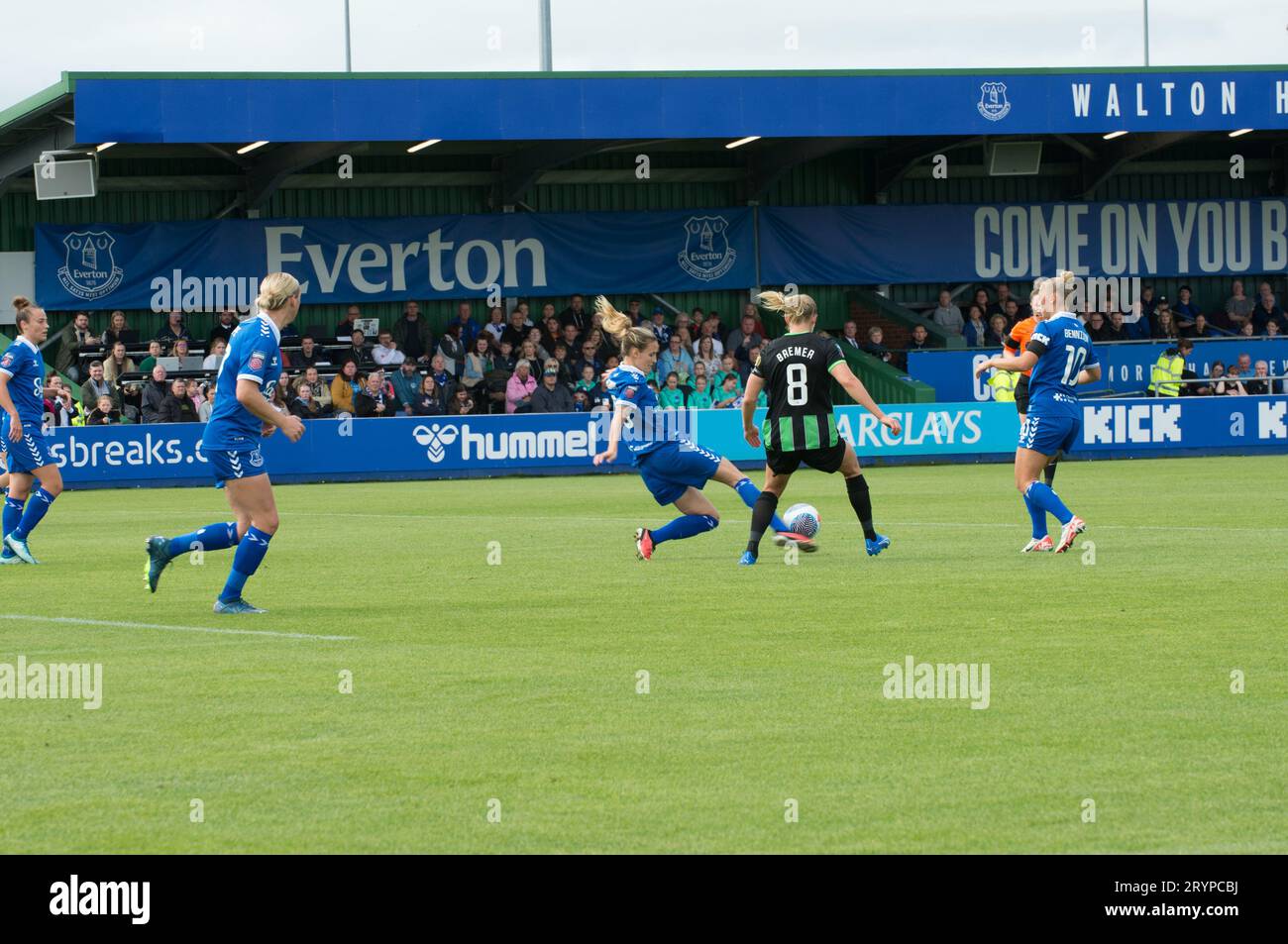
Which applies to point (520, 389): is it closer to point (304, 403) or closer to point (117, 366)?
point (304, 403)

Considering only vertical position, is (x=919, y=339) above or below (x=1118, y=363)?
above

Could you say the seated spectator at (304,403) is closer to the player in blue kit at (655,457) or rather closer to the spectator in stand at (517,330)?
the spectator in stand at (517,330)

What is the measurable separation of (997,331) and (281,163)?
14.6 m

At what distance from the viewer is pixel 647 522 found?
783 inches

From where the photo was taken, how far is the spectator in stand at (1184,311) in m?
39.8

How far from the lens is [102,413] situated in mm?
30766

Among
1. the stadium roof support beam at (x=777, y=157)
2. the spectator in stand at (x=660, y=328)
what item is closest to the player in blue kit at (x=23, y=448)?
the spectator in stand at (x=660, y=328)

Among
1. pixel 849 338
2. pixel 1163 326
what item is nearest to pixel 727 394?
pixel 849 338

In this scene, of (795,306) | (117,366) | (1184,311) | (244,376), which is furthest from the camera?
(1184,311)

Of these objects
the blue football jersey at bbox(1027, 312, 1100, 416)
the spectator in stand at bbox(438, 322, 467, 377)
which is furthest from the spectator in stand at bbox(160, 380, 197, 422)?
the blue football jersey at bbox(1027, 312, 1100, 416)

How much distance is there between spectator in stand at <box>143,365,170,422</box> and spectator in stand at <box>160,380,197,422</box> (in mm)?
71

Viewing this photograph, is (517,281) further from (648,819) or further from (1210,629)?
(648,819)

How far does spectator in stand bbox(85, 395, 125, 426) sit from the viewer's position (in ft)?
101

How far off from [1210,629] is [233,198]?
30.7m
